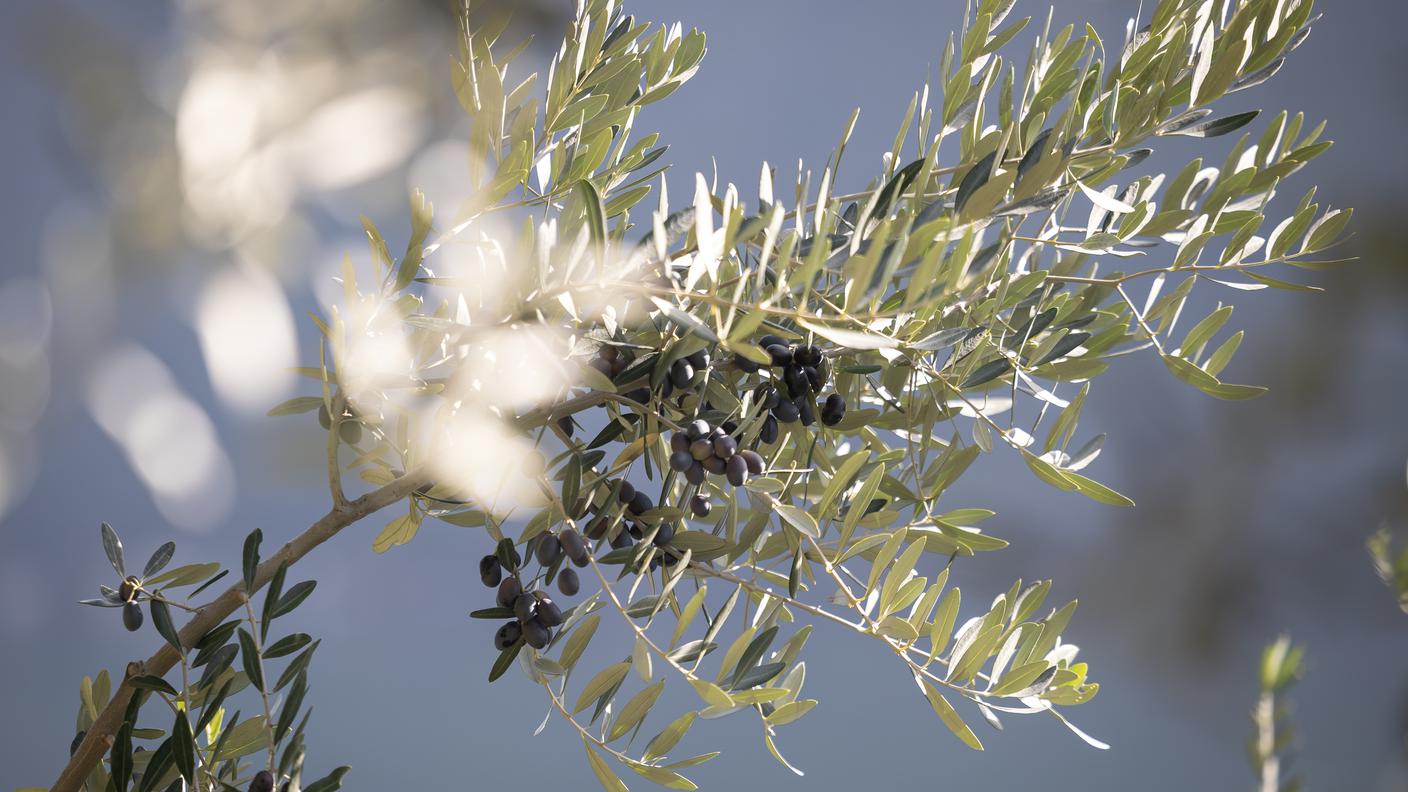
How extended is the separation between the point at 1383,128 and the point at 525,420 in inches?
116

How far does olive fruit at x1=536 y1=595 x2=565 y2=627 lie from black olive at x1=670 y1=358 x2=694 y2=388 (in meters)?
0.11

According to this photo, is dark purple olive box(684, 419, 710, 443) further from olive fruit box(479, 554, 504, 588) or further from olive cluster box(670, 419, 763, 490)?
olive fruit box(479, 554, 504, 588)

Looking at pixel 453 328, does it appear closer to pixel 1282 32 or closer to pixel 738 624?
pixel 1282 32

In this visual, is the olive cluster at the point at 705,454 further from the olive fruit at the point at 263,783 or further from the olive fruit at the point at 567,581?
the olive fruit at the point at 263,783

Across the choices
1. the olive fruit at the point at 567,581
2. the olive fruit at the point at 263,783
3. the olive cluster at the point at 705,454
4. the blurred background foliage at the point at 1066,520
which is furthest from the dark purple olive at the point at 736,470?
the blurred background foliage at the point at 1066,520

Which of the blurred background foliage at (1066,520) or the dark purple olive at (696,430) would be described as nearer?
the dark purple olive at (696,430)

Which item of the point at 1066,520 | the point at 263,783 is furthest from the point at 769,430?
the point at 1066,520

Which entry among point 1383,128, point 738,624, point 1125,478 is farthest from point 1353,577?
point 738,624

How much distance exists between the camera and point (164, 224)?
70 centimetres

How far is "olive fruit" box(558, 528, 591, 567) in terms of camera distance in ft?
1.41

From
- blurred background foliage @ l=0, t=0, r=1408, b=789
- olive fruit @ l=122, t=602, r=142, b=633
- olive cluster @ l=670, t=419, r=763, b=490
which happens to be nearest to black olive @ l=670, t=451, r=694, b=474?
olive cluster @ l=670, t=419, r=763, b=490

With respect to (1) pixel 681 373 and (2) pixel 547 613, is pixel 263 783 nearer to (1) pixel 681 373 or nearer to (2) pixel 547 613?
(2) pixel 547 613

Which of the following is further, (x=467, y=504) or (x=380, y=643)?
(x=380, y=643)

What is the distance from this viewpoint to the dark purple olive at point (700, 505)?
499 mm
